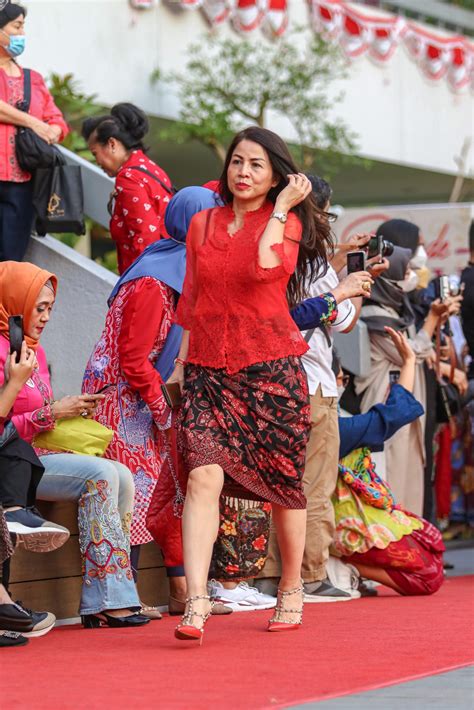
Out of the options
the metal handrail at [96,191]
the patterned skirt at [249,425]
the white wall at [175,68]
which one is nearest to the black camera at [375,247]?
the metal handrail at [96,191]

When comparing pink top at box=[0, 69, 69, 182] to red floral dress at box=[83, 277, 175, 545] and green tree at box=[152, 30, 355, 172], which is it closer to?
red floral dress at box=[83, 277, 175, 545]

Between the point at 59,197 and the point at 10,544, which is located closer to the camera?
the point at 10,544

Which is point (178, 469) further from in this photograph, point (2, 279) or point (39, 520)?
point (2, 279)

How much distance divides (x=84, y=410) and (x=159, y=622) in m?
0.97

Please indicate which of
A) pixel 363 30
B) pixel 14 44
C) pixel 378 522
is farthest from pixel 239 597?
pixel 363 30

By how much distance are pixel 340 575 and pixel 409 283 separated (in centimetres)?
214

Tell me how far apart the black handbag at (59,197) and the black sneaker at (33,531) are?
2.70 m

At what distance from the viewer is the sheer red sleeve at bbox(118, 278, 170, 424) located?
6.36m

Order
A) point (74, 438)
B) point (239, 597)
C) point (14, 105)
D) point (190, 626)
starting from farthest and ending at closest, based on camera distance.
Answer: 1. point (14, 105)
2. point (239, 597)
3. point (74, 438)
4. point (190, 626)

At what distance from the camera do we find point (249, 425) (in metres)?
5.62

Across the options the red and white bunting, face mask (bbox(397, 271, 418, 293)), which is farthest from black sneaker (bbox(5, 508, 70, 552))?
the red and white bunting

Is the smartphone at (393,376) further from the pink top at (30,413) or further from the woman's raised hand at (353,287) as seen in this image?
the pink top at (30,413)

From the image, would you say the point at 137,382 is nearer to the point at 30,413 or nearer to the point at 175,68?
the point at 30,413

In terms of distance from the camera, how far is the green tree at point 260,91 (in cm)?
1889
